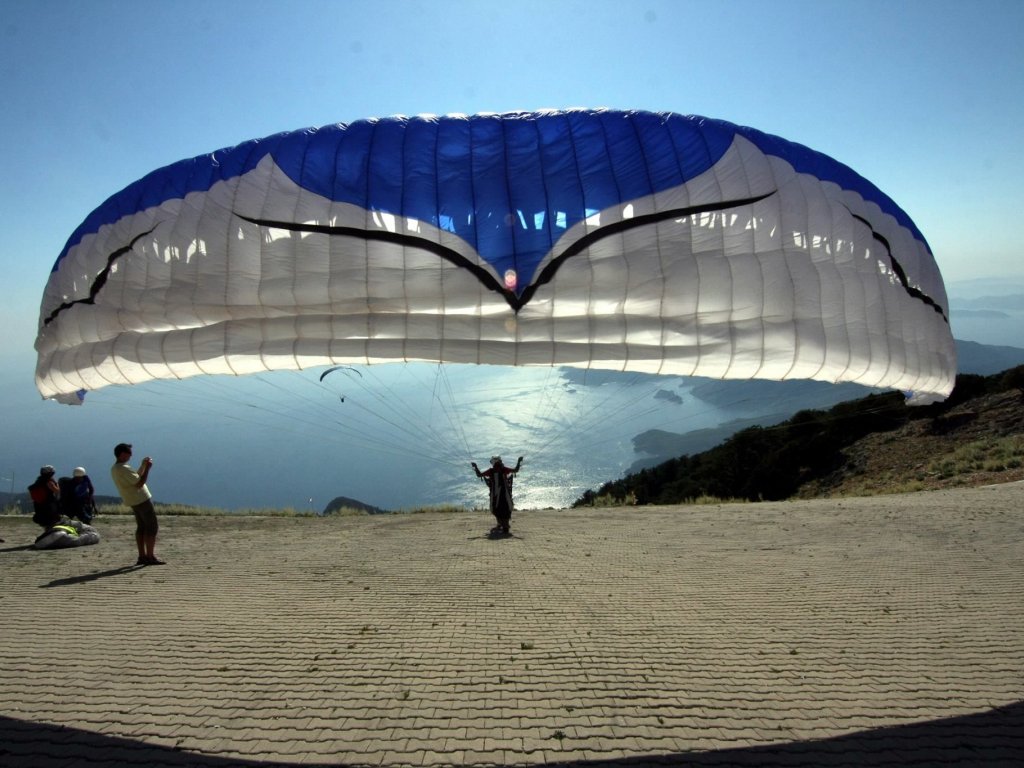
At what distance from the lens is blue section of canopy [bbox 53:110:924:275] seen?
6719mm

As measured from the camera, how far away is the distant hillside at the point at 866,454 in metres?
19.3

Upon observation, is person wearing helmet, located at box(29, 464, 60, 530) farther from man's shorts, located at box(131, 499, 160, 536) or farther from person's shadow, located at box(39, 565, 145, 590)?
person's shadow, located at box(39, 565, 145, 590)

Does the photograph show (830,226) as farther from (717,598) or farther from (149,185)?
(149,185)

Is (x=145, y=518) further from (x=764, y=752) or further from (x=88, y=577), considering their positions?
(x=764, y=752)

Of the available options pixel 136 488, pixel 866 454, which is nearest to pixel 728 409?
pixel 866 454

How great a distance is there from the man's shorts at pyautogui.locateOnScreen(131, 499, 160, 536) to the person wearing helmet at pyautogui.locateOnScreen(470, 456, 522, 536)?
5.15 meters

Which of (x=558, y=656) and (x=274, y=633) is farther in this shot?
(x=274, y=633)

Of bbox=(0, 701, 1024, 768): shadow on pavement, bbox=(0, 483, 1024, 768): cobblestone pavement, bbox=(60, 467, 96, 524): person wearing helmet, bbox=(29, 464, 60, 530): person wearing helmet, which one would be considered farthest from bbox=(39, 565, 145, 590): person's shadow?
bbox=(60, 467, 96, 524): person wearing helmet

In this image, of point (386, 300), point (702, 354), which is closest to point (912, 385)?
point (702, 354)

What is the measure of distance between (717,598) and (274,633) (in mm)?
4334

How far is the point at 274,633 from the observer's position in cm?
529

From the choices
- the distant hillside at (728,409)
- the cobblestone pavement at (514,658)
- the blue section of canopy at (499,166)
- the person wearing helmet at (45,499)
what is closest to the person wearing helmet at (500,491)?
the cobblestone pavement at (514,658)

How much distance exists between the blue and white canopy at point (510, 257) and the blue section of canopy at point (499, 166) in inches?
0.9

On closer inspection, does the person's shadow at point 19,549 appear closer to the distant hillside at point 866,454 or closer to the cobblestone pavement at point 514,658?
the cobblestone pavement at point 514,658
